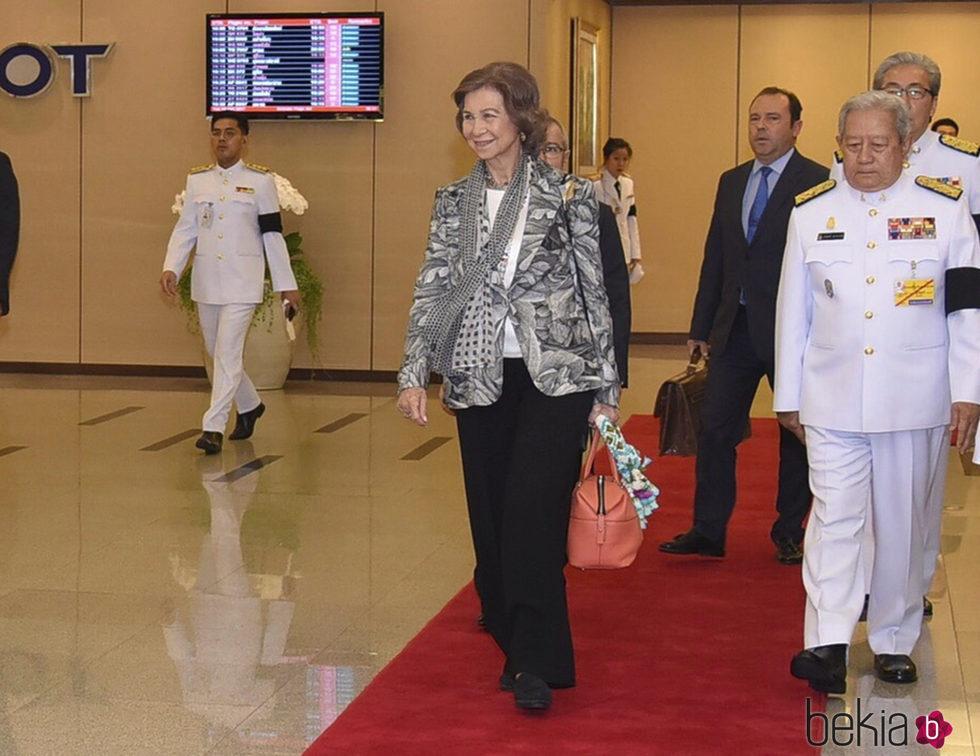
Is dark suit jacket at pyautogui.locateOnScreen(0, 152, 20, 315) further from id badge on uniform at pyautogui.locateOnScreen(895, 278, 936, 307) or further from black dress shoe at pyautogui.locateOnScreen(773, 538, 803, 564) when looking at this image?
id badge on uniform at pyautogui.locateOnScreen(895, 278, 936, 307)

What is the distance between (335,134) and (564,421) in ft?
26.4

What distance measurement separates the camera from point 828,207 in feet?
14.2

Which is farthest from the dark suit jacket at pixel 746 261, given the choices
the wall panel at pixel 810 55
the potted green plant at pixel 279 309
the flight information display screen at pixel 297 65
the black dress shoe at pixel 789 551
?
the wall panel at pixel 810 55

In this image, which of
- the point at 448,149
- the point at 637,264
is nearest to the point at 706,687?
the point at 448,149

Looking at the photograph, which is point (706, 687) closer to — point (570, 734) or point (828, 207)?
point (570, 734)

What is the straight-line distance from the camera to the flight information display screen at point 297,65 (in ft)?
38.0

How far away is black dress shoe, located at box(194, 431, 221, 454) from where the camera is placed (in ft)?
28.3

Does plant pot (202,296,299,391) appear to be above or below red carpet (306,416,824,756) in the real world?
above

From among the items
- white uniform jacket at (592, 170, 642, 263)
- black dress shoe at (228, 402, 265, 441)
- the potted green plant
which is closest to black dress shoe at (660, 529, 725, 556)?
black dress shoe at (228, 402, 265, 441)

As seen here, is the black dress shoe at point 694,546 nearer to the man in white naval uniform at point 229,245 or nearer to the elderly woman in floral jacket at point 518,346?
the elderly woman in floral jacket at point 518,346

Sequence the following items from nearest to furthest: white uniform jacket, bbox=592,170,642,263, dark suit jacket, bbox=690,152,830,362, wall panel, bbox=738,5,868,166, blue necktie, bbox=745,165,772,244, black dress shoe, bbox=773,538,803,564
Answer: dark suit jacket, bbox=690,152,830,362 < blue necktie, bbox=745,165,772,244 < black dress shoe, bbox=773,538,803,564 < white uniform jacket, bbox=592,170,642,263 < wall panel, bbox=738,5,868,166

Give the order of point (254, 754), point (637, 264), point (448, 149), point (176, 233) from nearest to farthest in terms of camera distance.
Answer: point (254, 754)
point (176, 233)
point (448, 149)
point (637, 264)

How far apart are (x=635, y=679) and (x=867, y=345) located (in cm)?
111

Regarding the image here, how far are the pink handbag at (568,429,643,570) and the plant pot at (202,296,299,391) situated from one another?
744 cm
